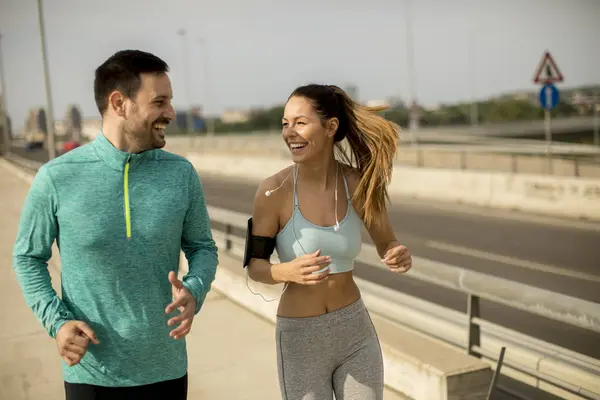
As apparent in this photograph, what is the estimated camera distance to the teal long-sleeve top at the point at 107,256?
2797mm

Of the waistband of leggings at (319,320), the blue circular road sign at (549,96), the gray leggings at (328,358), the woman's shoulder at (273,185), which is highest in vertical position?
the blue circular road sign at (549,96)

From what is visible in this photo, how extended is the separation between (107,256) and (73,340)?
320mm

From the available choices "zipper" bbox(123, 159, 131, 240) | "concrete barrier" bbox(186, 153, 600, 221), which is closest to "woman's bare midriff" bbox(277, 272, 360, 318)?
"zipper" bbox(123, 159, 131, 240)

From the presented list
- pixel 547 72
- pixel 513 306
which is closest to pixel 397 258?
pixel 513 306

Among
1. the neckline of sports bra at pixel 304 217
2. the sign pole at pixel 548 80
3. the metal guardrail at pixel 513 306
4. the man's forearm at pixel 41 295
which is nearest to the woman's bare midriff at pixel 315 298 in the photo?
the neckline of sports bra at pixel 304 217

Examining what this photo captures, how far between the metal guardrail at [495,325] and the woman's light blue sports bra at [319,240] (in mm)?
1632

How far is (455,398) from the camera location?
473 centimetres

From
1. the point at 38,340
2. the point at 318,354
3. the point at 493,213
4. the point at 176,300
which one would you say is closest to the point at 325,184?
the point at 318,354

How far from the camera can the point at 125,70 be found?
9.41 ft

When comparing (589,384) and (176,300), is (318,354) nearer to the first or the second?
(176,300)

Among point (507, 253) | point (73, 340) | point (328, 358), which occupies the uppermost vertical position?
point (73, 340)

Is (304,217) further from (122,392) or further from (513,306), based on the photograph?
A: (513,306)

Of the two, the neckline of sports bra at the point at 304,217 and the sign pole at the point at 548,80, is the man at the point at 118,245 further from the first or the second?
the sign pole at the point at 548,80

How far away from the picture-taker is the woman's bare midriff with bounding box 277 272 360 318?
334 cm
